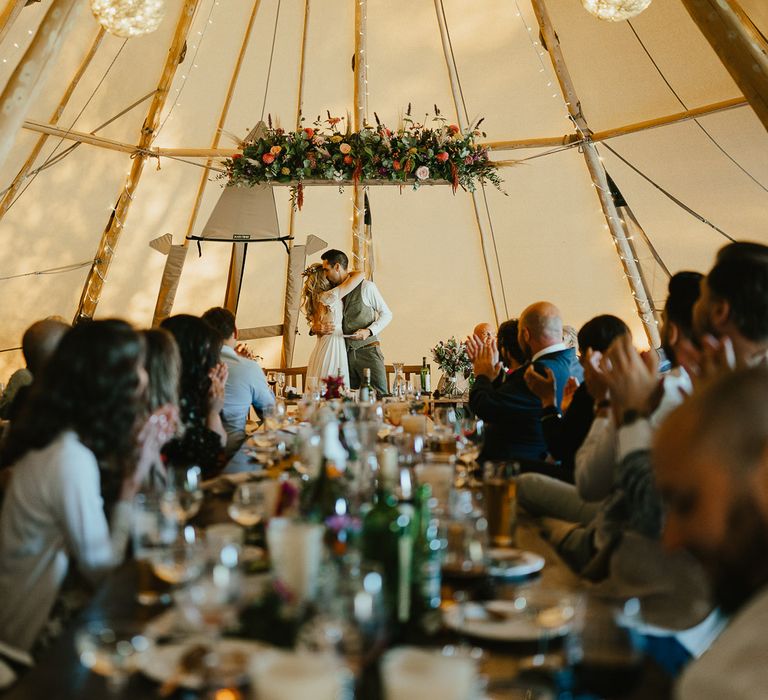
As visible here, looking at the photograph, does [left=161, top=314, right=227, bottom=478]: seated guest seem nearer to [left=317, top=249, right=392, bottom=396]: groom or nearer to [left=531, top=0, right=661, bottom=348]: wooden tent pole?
[left=317, top=249, right=392, bottom=396]: groom

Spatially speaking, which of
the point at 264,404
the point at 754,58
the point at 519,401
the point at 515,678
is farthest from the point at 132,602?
the point at 754,58

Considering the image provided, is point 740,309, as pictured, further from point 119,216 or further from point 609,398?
point 119,216

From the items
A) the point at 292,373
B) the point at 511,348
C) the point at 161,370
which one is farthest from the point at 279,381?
the point at 292,373

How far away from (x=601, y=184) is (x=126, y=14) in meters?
5.22

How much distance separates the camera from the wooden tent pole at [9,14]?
6551mm

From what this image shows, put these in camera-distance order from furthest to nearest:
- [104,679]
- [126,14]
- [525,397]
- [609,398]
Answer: [126,14] → [525,397] → [609,398] → [104,679]

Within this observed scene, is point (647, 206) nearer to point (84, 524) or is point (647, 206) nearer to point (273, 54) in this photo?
point (273, 54)

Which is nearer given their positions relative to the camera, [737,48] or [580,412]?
[580,412]

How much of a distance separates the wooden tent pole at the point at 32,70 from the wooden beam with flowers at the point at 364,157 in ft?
8.41

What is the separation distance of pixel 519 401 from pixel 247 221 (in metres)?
5.64

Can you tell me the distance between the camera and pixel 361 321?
750 cm

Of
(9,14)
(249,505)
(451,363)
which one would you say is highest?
(9,14)

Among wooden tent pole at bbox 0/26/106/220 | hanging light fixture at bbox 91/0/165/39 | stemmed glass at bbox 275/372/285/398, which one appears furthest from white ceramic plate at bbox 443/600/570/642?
wooden tent pole at bbox 0/26/106/220

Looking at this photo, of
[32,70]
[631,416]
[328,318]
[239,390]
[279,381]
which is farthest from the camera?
[328,318]
